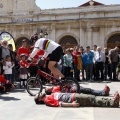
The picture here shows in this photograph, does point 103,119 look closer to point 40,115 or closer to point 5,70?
point 40,115

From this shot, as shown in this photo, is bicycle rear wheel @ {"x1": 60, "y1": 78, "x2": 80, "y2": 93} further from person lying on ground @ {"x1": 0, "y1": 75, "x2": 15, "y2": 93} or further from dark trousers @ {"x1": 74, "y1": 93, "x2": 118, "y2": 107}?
person lying on ground @ {"x1": 0, "y1": 75, "x2": 15, "y2": 93}

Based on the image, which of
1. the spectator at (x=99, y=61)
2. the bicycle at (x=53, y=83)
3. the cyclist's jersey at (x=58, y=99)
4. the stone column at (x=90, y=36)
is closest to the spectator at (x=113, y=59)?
the spectator at (x=99, y=61)

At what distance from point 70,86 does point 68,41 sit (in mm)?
22683

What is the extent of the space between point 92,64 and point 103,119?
29.1ft

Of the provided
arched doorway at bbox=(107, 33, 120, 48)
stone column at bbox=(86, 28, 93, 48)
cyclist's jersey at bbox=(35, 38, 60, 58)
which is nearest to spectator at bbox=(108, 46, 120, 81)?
cyclist's jersey at bbox=(35, 38, 60, 58)

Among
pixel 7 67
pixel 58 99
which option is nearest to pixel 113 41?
pixel 7 67

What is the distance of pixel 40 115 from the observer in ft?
17.3

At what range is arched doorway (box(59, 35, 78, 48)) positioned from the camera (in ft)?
96.9

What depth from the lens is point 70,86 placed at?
7.23 metres

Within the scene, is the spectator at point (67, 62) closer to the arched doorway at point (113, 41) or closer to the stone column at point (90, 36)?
the stone column at point (90, 36)

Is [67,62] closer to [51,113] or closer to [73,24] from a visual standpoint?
[51,113]

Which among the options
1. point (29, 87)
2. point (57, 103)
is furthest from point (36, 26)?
point (57, 103)

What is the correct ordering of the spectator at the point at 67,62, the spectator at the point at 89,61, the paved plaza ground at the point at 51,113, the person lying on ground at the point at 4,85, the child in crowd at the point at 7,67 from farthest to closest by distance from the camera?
1. the spectator at the point at 89,61
2. the spectator at the point at 67,62
3. the child in crowd at the point at 7,67
4. the person lying on ground at the point at 4,85
5. the paved plaza ground at the point at 51,113

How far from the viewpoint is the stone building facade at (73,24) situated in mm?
27859
